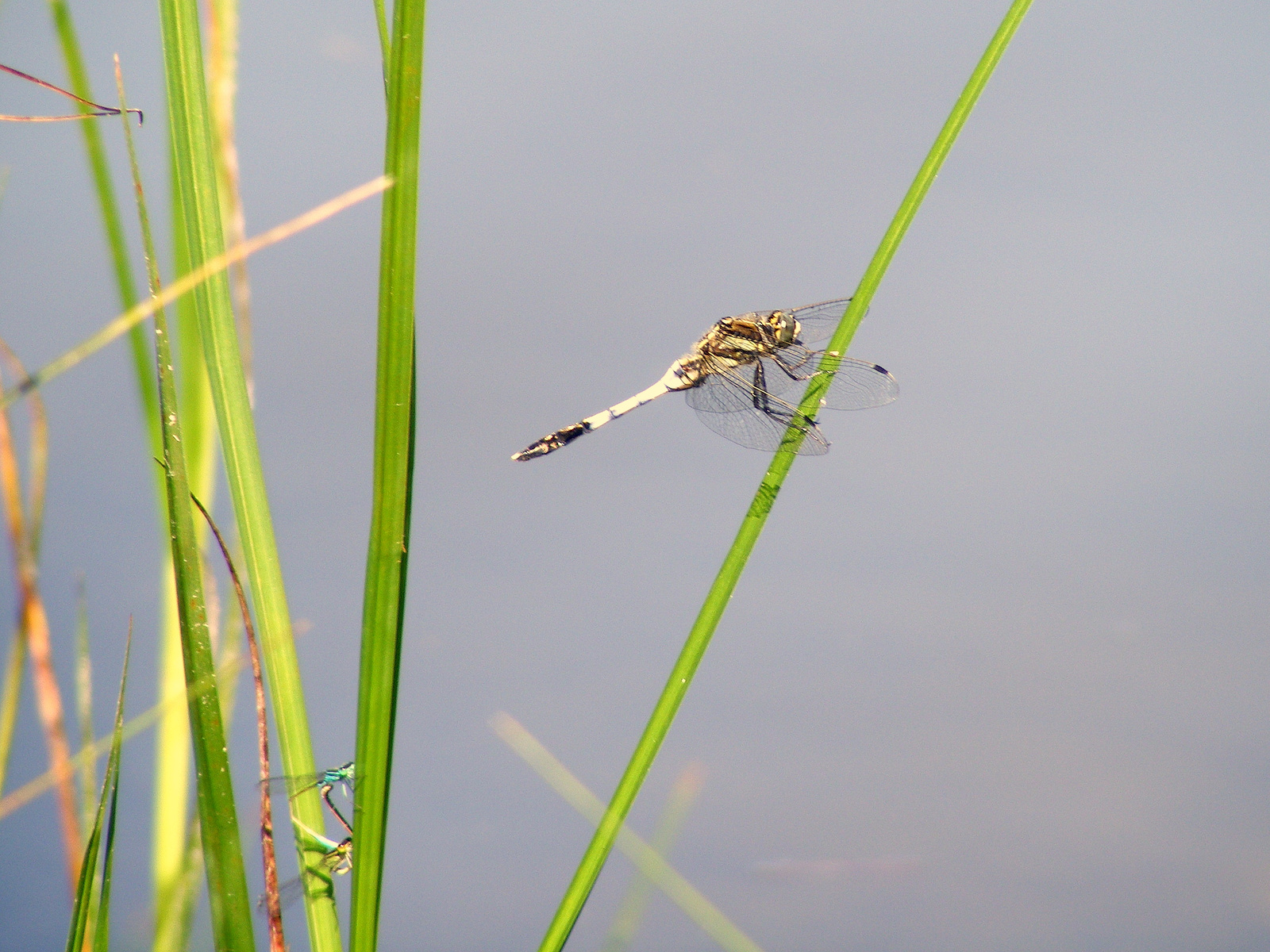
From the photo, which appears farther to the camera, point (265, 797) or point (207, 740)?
point (265, 797)

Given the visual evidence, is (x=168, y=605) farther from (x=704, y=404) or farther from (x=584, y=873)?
(x=704, y=404)

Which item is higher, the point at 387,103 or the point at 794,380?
the point at 794,380

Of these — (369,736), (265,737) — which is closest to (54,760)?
(265,737)

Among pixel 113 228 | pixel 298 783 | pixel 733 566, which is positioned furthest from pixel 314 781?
pixel 113 228

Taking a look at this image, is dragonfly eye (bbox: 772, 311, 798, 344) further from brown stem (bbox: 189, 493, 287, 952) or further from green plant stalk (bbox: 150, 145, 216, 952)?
brown stem (bbox: 189, 493, 287, 952)

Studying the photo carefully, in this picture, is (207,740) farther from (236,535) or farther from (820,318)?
(820,318)

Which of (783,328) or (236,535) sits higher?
(783,328)
